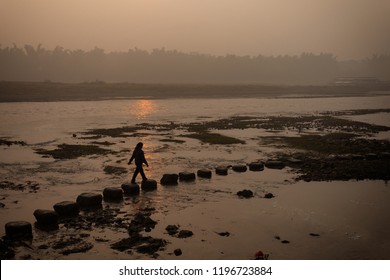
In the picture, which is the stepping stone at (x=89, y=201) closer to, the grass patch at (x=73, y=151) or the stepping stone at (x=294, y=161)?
the grass patch at (x=73, y=151)

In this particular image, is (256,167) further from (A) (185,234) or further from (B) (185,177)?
(A) (185,234)

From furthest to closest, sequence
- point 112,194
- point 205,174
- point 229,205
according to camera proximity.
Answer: point 205,174 < point 112,194 < point 229,205

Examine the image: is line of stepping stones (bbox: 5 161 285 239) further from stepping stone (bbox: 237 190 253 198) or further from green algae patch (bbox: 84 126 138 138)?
green algae patch (bbox: 84 126 138 138)

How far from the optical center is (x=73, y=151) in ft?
101

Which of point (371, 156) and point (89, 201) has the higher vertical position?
point (371, 156)

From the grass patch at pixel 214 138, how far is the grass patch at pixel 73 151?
30.7 ft

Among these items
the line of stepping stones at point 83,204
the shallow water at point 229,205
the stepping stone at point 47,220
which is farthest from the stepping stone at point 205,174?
the stepping stone at point 47,220

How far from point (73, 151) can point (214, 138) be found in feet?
41.7

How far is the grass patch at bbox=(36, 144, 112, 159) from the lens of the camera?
29.0 metres

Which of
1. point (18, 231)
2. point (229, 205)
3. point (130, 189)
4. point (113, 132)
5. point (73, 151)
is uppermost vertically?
point (113, 132)

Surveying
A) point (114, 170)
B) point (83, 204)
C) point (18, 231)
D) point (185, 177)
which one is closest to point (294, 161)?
point (185, 177)

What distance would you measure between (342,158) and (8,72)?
19444 cm

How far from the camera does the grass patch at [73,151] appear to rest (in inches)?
1144

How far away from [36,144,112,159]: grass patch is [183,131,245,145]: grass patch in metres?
9.36
